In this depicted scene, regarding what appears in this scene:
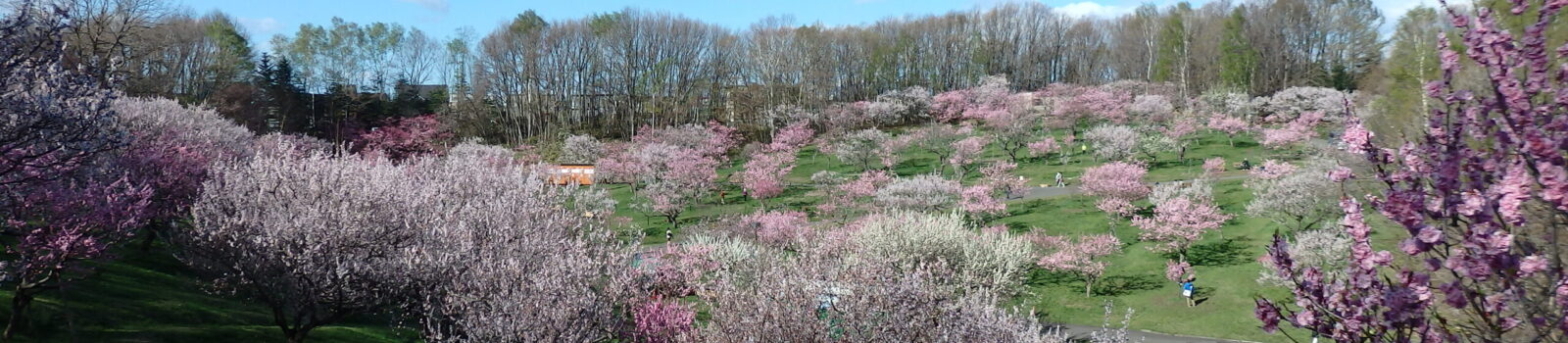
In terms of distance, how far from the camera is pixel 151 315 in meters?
18.4

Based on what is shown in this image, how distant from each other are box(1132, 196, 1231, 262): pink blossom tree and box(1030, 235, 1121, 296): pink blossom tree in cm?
173

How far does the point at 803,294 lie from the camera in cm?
1137

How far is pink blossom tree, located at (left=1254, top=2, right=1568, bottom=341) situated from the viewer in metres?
4.18

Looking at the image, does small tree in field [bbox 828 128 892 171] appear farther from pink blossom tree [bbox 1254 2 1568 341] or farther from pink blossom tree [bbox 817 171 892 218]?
pink blossom tree [bbox 1254 2 1568 341]

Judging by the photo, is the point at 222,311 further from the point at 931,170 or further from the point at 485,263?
the point at 931,170

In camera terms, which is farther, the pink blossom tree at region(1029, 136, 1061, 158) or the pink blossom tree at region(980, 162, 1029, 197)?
the pink blossom tree at region(1029, 136, 1061, 158)

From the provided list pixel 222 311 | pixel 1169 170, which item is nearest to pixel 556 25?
pixel 1169 170

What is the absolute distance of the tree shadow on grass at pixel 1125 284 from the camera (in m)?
30.8

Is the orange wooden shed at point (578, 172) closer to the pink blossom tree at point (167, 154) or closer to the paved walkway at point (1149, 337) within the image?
the pink blossom tree at point (167, 154)

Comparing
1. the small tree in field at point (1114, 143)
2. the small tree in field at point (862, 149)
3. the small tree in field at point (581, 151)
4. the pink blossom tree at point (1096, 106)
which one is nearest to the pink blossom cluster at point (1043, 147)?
the small tree in field at point (1114, 143)

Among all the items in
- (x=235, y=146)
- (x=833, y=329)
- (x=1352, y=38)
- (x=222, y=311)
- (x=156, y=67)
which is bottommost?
(x=222, y=311)

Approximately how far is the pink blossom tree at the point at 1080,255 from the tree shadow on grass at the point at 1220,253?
300 cm

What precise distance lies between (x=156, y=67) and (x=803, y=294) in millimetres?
71757

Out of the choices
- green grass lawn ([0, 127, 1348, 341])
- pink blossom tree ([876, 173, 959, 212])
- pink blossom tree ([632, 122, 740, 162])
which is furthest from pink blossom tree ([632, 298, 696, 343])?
pink blossom tree ([632, 122, 740, 162])
